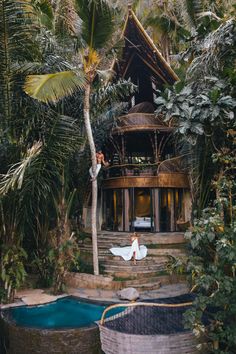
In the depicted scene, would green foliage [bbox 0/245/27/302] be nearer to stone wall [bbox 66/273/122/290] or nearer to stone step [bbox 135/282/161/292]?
stone wall [bbox 66/273/122/290]

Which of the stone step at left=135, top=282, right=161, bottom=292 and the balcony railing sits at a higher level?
the balcony railing

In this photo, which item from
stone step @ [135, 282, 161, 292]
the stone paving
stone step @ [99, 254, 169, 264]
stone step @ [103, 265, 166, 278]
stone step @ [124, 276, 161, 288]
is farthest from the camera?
stone step @ [99, 254, 169, 264]

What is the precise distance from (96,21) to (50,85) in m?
2.89

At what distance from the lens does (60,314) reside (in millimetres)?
7832

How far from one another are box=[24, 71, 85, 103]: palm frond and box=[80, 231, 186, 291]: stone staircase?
4825mm

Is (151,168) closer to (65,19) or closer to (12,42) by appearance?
(65,19)

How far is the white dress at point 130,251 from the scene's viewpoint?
1086cm

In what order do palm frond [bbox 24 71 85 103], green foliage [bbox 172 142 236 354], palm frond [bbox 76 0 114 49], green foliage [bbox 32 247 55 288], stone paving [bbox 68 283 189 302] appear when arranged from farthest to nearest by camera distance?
green foliage [bbox 32 247 55 288] → stone paving [bbox 68 283 189 302] → palm frond [bbox 76 0 114 49] → palm frond [bbox 24 71 85 103] → green foliage [bbox 172 142 236 354]

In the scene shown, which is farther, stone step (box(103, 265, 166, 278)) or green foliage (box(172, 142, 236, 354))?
stone step (box(103, 265, 166, 278))

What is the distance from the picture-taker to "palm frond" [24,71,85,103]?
6.83 m

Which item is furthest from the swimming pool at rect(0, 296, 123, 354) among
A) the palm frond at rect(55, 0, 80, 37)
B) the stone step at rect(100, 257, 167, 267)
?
the palm frond at rect(55, 0, 80, 37)

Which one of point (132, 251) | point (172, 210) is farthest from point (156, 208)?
point (132, 251)

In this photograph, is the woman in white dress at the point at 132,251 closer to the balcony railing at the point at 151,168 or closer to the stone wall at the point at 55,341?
the balcony railing at the point at 151,168

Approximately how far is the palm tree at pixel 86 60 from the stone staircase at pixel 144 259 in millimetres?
955
